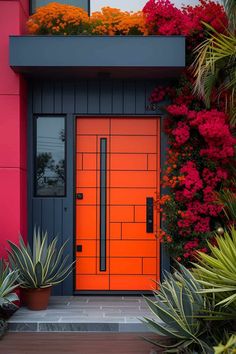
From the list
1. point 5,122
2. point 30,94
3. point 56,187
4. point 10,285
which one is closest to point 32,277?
point 10,285

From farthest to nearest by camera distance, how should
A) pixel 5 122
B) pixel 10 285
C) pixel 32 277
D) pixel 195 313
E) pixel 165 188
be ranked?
pixel 165 188 → pixel 5 122 → pixel 32 277 → pixel 10 285 → pixel 195 313

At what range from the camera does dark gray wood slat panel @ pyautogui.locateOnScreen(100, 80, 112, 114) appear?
22.3 ft

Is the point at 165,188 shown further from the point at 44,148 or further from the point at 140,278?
the point at 44,148

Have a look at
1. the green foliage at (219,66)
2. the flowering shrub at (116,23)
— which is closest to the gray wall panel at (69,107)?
the flowering shrub at (116,23)

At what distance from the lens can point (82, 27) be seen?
6.50 metres

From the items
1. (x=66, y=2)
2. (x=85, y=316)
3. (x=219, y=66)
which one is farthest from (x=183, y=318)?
(x=66, y=2)

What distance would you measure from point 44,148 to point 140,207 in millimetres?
1516

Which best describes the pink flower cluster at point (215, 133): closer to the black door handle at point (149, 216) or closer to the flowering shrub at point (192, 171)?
the flowering shrub at point (192, 171)

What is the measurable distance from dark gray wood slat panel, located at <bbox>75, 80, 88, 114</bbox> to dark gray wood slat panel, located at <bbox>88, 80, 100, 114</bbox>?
5 centimetres

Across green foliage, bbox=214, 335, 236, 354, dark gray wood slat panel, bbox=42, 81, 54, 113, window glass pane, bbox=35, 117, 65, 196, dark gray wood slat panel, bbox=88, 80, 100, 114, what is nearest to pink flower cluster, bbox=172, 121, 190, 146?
dark gray wood slat panel, bbox=88, 80, 100, 114

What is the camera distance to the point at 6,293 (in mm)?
5281

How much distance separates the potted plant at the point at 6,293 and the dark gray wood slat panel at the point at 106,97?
2384mm

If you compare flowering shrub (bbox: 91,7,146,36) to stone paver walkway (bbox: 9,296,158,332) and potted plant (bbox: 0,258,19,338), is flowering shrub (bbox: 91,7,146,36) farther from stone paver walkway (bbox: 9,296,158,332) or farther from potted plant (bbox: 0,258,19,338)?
stone paver walkway (bbox: 9,296,158,332)

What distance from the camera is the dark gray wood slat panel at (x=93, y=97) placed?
22.3ft
